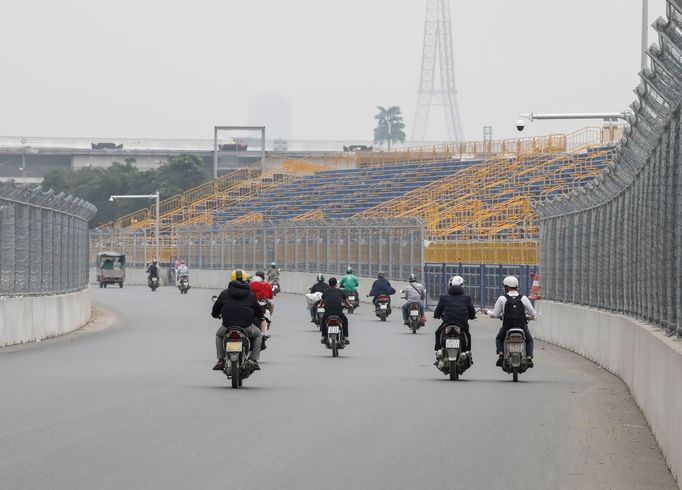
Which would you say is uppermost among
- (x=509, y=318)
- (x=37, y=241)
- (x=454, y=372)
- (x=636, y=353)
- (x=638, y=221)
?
(x=638, y=221)

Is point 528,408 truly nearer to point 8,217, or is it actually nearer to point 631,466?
point 631,466

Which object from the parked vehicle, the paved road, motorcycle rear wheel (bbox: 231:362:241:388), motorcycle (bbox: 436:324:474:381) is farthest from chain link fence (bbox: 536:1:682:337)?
the parked vehicle

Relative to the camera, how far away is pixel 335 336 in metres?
27.7

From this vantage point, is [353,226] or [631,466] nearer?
[631,466]

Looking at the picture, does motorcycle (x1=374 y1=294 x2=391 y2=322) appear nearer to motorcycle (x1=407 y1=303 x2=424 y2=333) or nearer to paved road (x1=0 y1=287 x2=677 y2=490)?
motorcycle (x1=407 y1=303 x2=424 y2=333)

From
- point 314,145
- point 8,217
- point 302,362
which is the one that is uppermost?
point 314,145

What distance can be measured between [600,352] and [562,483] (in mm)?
14361

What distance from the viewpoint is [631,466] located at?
12367mm

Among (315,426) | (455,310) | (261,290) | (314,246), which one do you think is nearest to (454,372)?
(455,310)

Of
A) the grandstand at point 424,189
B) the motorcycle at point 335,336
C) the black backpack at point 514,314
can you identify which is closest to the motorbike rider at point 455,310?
the black backpack at point 514,314

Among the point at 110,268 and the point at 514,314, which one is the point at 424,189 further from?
the point at 514,314

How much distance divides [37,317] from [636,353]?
1685 cm

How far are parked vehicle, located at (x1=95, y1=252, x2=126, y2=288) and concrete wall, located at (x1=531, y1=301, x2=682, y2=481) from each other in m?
56.6

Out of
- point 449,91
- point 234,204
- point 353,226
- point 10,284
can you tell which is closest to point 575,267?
point 10,284
